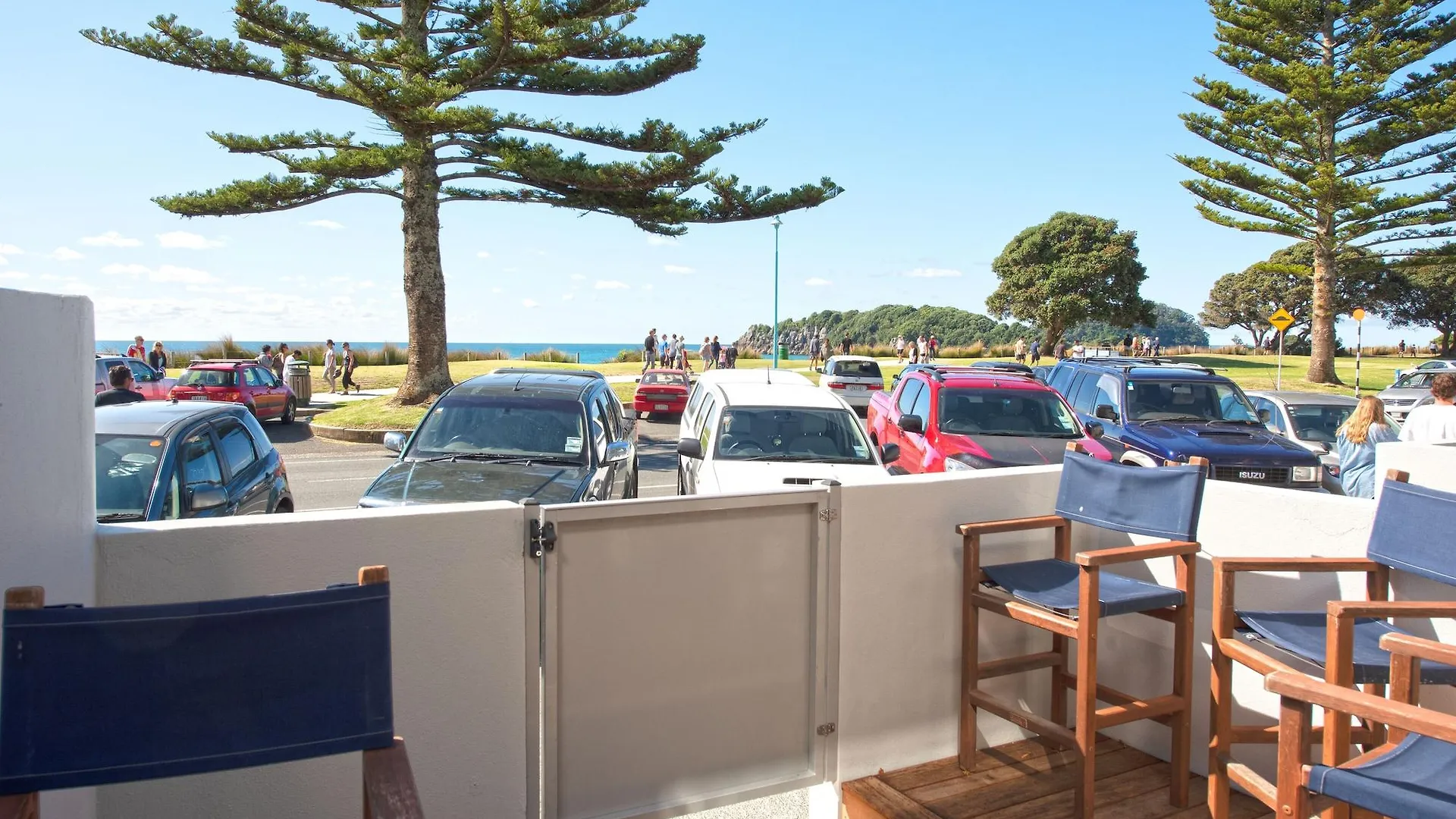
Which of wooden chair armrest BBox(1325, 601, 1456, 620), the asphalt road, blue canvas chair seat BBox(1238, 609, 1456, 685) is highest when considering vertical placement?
wooden chair armrest BBox(1325, 601, 1456, 620)

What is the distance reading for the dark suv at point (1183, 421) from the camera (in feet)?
36.1

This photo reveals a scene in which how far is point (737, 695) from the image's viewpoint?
144 inches

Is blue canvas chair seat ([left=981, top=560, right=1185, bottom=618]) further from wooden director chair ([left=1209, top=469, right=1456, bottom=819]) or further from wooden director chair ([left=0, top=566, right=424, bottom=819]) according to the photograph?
wooden director chair ([left=0, top=566, right=424, bottom=819])

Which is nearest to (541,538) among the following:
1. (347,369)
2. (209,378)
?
(209,378)

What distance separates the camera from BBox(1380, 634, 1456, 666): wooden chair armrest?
2.78 meters

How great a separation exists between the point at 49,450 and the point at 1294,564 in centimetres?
416

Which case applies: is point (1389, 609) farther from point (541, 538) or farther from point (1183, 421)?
point (1183, 421)

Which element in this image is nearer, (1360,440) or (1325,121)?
(1360,440)

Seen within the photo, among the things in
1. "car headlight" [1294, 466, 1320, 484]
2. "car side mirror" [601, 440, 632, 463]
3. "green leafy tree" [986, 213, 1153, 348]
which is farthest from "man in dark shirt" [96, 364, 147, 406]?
"green leafy tree" [986, 213, 1153, 348]

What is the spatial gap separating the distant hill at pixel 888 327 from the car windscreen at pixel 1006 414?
85.6 meters

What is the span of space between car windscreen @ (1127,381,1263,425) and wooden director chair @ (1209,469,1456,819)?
9.06 meters

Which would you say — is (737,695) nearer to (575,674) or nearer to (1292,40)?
(575,674)

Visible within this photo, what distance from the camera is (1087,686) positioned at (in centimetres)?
362

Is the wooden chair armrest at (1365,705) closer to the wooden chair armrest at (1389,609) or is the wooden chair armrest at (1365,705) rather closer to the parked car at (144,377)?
the wooden chair armrest at (1389,609)
